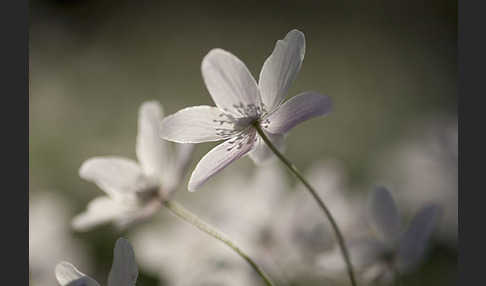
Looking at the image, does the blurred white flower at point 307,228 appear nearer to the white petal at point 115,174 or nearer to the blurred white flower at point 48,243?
the white petal at point 115,174

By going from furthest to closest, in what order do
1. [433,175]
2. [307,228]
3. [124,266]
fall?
[433,175] → [307,228] → [124,266]

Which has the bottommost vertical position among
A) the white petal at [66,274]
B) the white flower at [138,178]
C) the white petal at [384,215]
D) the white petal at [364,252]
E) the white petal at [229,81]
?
the white petal at [364,252]

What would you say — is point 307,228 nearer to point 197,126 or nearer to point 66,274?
point 197,126

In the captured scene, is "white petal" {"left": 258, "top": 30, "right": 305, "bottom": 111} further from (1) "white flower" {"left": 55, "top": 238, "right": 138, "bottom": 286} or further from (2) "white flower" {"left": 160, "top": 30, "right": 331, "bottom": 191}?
(1) "white flower" {"left": 55, "top": 238, "right": 138, "bottom": 286}

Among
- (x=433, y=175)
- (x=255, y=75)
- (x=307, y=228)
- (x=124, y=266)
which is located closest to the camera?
(x=124, y=266)

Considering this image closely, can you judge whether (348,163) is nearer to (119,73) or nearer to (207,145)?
(207,145)

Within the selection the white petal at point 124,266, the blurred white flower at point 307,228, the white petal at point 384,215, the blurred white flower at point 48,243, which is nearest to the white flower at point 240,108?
Answer: the white petal at point 124,266

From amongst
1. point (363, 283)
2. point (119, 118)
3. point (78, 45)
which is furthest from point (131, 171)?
point (78, 45)

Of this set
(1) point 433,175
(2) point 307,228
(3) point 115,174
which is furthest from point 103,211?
(1) point 433,175
